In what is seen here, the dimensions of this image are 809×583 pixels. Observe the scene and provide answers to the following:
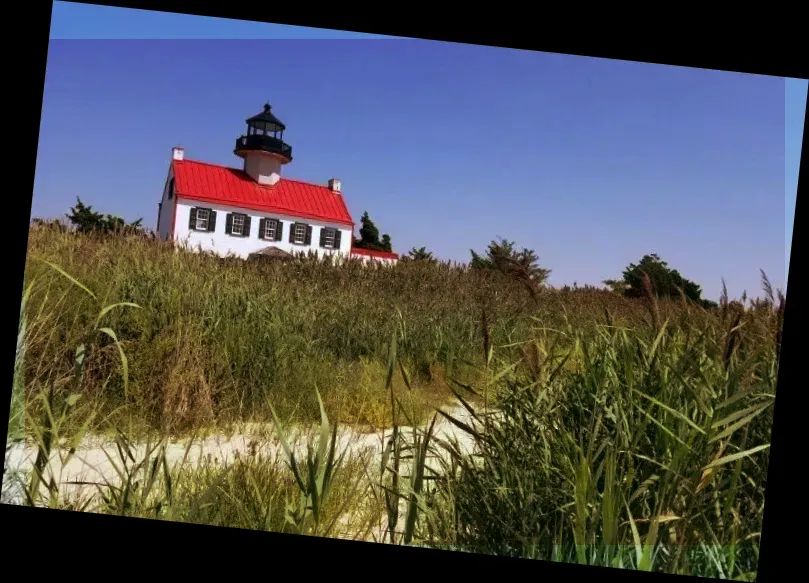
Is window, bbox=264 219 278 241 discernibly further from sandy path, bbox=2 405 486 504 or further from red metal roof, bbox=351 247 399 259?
sandy path, bbox=2 405 486 504

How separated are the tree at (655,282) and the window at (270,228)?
1387 millimetres

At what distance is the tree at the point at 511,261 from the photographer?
2105 millimetres

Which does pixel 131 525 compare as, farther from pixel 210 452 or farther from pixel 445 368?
pixel 445 368

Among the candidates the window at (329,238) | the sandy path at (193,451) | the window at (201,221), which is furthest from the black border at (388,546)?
the window at (329,238)

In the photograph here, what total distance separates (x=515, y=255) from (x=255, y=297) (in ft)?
3.82

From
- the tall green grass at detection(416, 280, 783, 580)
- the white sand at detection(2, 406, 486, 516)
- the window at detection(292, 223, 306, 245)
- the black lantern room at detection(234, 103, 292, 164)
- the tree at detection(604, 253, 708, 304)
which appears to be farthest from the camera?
the window at detection(292, 223, 306, 245)

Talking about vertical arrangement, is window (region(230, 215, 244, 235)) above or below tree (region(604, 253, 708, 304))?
above

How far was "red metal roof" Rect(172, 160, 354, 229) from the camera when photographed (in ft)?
7.37

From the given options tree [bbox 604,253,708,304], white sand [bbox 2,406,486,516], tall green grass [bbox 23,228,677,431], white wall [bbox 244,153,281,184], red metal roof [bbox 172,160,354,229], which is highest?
white wall [bbox 244,153,281,184]

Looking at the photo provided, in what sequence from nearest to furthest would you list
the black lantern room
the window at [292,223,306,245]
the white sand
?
the white sand < the black lantern room < the window at [292,223,306,245]

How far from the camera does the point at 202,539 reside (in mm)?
1636

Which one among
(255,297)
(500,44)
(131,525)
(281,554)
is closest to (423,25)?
(500,44)

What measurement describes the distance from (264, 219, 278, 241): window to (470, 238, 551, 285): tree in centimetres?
85

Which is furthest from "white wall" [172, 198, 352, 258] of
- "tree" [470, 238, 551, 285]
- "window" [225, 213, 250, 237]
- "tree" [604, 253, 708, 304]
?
"tree" [604, 253, 708, 304]
